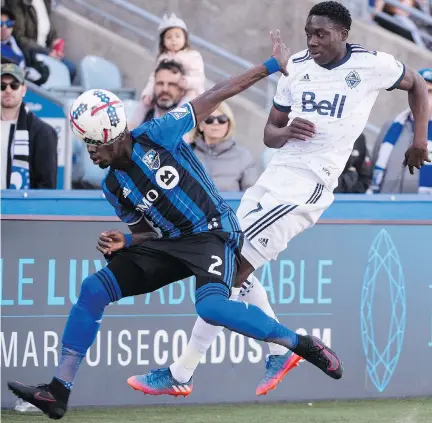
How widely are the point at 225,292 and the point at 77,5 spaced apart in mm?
7451

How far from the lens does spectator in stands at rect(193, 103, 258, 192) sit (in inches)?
360

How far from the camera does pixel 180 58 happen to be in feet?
33.3

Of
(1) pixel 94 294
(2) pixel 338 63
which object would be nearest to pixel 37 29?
(2) pixel 338 63

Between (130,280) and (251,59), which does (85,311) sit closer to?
(130,280)

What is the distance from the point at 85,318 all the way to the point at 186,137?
122 inches

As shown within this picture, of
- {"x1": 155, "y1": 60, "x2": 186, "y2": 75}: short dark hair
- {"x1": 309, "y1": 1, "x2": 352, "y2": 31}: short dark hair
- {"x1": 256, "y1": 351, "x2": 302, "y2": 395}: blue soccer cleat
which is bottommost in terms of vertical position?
{"x1": 256, "y1": 351, "x2": 302, "y2": 395}: blue soccer cleat

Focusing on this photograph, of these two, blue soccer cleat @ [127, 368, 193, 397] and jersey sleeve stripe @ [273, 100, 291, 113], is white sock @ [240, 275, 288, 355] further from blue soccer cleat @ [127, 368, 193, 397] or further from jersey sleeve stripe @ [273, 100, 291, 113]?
jersey sleeve stripe @ [273, 100, 291, 113]

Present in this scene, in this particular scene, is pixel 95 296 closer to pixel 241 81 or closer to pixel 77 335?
pixel 77 335

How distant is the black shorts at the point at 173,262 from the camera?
6.60 meters

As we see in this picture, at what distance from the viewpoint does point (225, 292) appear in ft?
21.6

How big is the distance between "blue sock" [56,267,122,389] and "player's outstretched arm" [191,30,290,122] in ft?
3.42

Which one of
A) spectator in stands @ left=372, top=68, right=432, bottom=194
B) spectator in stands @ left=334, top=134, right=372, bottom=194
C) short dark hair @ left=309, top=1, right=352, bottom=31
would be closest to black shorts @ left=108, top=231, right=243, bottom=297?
short dark hair @ left=309, top=1, right=352, bottom=31

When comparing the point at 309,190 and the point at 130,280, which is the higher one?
the point at 309,190

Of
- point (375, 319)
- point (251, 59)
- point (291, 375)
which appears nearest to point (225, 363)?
point (291, 375)
